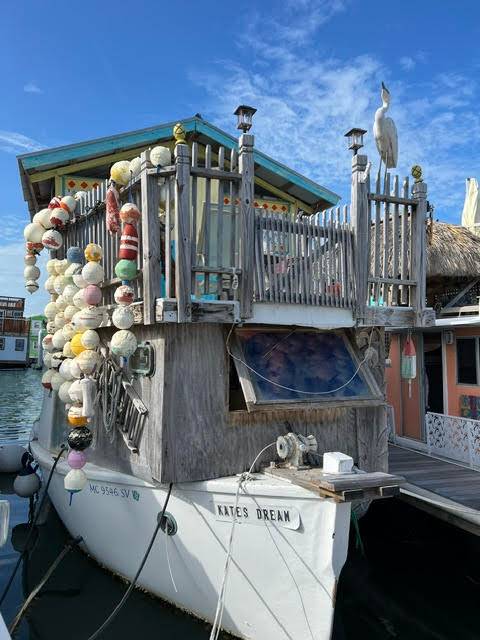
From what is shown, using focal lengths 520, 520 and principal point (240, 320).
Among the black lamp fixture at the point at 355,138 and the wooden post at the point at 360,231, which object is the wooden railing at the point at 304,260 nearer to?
the wooden post at the point at 360,231

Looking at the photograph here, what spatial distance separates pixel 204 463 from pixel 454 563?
216 inches

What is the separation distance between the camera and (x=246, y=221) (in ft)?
20.4

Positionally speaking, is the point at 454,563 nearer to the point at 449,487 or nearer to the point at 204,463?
the point at 449,487

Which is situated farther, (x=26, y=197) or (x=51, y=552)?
(x=26, y=197)

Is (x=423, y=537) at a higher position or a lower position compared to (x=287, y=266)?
lower

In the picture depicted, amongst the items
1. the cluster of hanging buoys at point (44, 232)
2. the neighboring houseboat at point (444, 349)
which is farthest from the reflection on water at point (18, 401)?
the neighboring houseboat at point (444, 349)

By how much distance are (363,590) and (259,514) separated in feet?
11.8

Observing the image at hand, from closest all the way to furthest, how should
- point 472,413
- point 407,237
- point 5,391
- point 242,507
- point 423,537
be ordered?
point 242,507 → point 407,237 → point 423,537 → point 472,413 → point 5,391

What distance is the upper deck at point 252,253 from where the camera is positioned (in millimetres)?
5949

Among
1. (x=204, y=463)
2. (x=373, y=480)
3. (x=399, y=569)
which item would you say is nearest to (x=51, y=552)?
(x=204, y=463)

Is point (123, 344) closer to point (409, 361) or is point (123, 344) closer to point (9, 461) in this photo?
point (409, 361)

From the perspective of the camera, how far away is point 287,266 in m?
6.63

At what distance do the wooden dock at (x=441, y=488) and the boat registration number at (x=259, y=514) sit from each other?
3.05 metres

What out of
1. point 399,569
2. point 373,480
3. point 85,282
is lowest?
point 399,569
